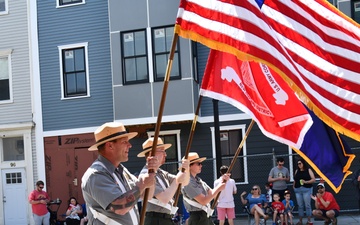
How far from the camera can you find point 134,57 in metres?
21.3

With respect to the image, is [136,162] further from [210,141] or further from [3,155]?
[3,155]

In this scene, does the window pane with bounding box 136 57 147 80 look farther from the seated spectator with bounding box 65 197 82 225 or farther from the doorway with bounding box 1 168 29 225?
the doorway with bounding box 1 168 29 225

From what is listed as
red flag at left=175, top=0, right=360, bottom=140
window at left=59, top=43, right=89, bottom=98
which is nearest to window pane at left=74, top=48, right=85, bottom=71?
window at left=59, top=43, right=89, bottom=98

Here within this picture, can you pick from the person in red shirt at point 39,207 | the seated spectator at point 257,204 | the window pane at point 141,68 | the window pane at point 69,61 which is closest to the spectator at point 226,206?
the seated spectator at point 257,204

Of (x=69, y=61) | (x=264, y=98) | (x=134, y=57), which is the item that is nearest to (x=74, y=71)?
(x=69, y=61)

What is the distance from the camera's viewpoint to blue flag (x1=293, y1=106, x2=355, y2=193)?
7.18 meters

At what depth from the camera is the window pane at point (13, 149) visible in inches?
909

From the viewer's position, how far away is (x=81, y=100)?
2255cm

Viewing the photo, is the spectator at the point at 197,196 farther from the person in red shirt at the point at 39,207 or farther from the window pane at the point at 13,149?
the window pane at the point at 13,149

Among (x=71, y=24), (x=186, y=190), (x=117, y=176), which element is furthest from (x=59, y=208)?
(x=117, y=176)

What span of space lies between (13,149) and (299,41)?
61.1ft

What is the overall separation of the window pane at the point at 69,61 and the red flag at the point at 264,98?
15986 millimetres

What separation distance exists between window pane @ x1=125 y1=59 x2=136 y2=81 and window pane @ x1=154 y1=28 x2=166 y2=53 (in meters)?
1.00

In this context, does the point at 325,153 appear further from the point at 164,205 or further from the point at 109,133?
the point at 109,133
